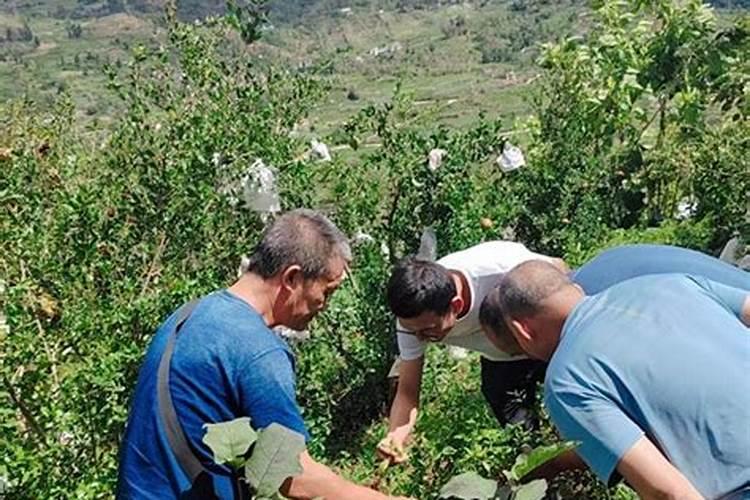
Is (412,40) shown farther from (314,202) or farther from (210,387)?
(210,387)

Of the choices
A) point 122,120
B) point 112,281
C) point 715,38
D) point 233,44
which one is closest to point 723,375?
point 112,281

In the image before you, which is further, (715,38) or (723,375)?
(715,38)

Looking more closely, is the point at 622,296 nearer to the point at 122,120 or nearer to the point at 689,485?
the point at 689,485

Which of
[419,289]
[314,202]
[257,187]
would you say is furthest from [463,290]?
[314,202]

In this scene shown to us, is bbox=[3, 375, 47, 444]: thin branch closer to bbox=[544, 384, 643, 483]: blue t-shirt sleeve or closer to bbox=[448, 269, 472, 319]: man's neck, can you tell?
bbox=[448, 269, 472, 319]: man's neck

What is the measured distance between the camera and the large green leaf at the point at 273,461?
4.85 ft

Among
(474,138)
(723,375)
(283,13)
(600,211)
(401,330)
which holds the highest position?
(723,375)

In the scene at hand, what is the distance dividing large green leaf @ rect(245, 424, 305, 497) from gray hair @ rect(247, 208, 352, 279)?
0.82 metres

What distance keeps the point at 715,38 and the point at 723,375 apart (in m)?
6.01

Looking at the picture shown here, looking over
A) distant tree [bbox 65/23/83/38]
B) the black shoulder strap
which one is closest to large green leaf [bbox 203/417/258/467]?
the black shoulder strap

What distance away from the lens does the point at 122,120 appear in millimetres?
4941

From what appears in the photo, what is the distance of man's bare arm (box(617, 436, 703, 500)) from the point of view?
199 centimetres

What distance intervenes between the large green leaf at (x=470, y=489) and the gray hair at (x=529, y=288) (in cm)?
68

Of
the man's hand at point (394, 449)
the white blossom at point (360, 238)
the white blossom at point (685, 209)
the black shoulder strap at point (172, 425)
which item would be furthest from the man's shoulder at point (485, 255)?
the white blossom at point (685, 209)
